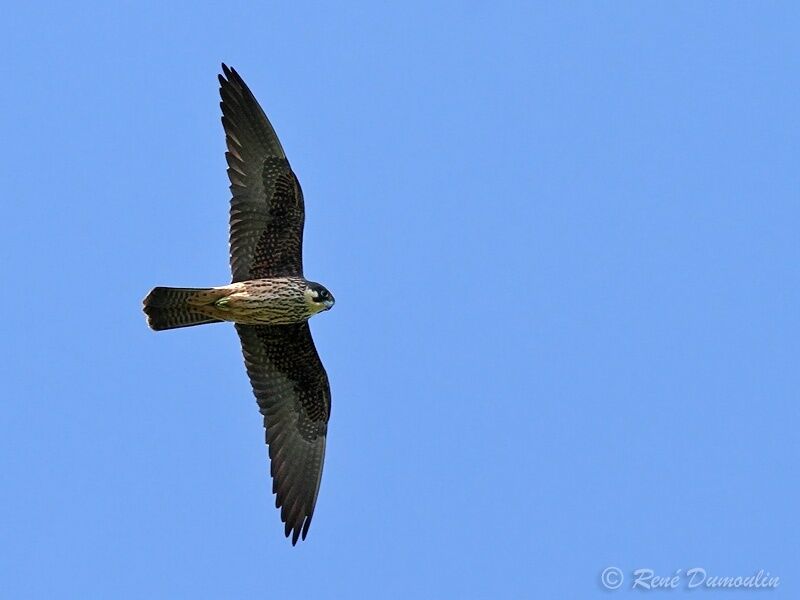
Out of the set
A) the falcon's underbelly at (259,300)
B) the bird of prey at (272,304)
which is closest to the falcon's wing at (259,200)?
the bird of prey at (272,304)

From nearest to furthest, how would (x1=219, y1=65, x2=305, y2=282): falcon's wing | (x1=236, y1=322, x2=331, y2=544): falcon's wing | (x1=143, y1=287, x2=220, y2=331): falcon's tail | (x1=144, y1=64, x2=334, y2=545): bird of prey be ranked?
(x1=143, y1=287, x2=220, y2=331): falcon's tail → (x1=144, y1=64, x2=334, y2=545): bird of prey → (x1=219, y1=65, x2=305, y2=282): falcon's wing → (x1=236, y1=322, x2=331, y2=544): falcon's wing

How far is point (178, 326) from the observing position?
583 inches

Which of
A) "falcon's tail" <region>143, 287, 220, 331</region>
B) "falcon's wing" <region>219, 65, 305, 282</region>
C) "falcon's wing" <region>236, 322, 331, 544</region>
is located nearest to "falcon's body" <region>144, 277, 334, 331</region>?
"falcon's tail" <region>143, 287, 220, 331</region>

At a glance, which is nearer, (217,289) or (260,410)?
(217,289)

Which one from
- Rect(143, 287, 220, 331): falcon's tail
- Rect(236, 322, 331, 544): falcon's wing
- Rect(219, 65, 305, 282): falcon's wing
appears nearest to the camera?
Rect(143, 287, 220, 331): falcon's tail

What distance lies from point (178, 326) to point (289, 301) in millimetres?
1219

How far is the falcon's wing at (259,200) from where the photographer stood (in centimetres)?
1499

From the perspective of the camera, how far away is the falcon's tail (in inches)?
576

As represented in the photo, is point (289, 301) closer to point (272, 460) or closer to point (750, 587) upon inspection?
point (272, 460)

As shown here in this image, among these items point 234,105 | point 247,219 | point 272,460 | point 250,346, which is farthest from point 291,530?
point 234,105

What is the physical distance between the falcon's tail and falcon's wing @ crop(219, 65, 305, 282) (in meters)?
0.48

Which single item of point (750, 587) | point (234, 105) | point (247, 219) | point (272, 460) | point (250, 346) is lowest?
point (750, 587)

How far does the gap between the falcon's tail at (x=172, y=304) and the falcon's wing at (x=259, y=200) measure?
480mm

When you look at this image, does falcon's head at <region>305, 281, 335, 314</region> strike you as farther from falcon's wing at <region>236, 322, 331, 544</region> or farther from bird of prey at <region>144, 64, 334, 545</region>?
falcon's wing at <region>236, 322, 331, 544</region>
